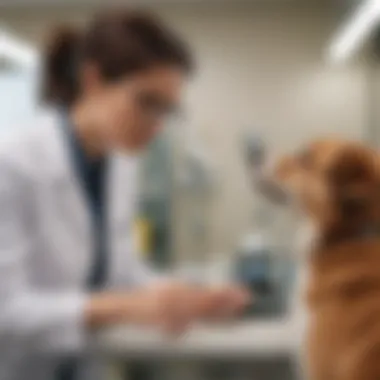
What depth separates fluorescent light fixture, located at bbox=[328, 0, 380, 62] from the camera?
948 millimetres

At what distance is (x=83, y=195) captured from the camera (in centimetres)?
100

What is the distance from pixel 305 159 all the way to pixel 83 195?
0.30 meters

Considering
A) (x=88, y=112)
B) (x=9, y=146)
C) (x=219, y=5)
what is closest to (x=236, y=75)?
(x=219, y=5)

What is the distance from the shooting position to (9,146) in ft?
3.26

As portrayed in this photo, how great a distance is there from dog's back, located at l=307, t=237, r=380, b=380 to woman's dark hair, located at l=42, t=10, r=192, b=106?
0.32 meters

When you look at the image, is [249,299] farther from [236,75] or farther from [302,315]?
[236,75]

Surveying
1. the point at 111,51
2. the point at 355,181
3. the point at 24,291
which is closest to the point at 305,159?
the point at 355,181

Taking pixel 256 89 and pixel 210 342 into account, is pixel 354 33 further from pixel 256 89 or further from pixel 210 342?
pixel 210 342

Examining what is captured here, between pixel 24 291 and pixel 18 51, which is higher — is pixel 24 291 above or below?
below

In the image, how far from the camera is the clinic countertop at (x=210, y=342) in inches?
36.8

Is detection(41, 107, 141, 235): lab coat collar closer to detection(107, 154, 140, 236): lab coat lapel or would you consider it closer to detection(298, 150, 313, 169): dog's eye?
detection(107, 154, 140, 236): lab coat lapel

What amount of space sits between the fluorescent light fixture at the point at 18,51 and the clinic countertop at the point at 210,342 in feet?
1.22

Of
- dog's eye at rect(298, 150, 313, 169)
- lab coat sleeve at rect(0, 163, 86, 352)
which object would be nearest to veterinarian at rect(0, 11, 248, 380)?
lab coat sleeve at rect(0, 163, 86, 352)

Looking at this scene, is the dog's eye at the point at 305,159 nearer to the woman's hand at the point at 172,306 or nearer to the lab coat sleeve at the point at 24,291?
the woman's hand at the point at 172,306
